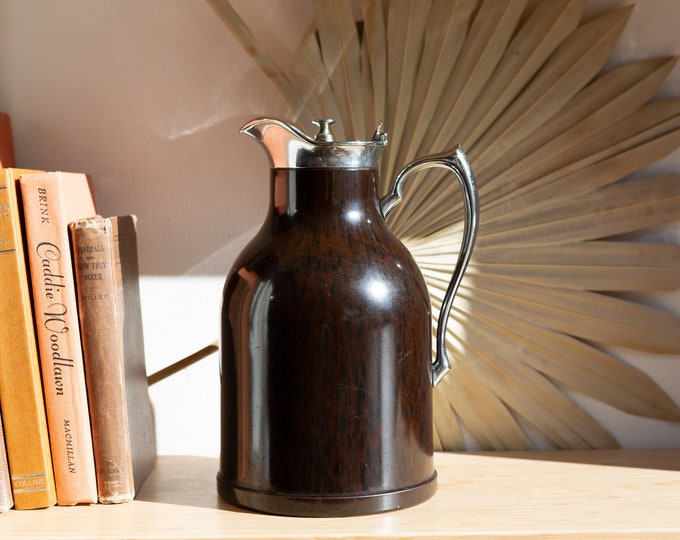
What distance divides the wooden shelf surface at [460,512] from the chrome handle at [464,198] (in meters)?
0.14

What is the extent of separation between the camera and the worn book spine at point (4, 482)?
2.74ft

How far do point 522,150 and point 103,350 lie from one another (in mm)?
540

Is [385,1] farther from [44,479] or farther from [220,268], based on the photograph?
[44,479]

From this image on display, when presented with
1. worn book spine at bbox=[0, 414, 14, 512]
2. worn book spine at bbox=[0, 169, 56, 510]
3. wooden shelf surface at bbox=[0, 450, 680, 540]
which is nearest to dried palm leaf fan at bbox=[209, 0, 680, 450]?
wooden shelf surface at bbox=[0, 450, 680, 540]

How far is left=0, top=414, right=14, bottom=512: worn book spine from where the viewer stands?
0.84 meters

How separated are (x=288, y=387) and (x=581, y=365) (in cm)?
44

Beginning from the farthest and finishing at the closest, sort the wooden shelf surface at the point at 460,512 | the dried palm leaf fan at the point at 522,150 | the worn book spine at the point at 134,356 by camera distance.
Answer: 1. the dried palm leaf fan at the point at 522,150
2. the worn book spine at the point at 134,356
3. the wooden shelf surface at the point at 460,512

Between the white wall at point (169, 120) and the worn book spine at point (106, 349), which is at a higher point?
the white wall at point (169, 120)

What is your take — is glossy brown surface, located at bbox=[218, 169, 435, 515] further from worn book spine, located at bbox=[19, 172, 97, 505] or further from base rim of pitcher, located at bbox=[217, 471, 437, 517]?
worn book spine, located at bbox=[19, 172, 97, 505]

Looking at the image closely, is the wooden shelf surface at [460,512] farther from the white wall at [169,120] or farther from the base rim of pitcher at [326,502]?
the white wall at [169,120]

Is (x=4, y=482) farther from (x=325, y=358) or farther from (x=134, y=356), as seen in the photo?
(x=325, y=358)

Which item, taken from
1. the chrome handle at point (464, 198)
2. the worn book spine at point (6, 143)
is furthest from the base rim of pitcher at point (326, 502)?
the worn book spine at point (6, 143)

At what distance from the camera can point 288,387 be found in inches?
30.9

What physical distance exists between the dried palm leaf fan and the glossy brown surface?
0.22 metres
